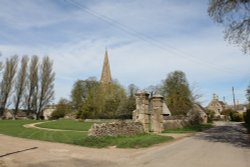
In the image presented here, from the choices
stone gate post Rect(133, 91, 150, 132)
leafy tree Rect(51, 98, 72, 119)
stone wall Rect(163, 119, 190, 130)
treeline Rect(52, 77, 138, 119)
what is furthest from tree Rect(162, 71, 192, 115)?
stone gate post Rect(133, 91, 150, 132)

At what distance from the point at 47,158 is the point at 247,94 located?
126 feet

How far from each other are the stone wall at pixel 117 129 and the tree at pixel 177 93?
38.9 meters

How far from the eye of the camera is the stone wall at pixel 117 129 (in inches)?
854

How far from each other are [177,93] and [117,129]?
4700 centimetres

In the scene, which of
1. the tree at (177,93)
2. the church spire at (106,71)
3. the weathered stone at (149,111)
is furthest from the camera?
the church spire at (106,71)

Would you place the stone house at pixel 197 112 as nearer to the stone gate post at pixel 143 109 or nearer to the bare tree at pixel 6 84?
the stone gate post at pixel 143 109

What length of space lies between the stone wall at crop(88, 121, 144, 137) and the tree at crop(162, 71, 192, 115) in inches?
1532

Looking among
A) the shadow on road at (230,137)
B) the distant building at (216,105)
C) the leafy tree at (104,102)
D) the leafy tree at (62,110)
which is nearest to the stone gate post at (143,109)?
the shadow on road at (230,137)

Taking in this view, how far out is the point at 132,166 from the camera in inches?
472

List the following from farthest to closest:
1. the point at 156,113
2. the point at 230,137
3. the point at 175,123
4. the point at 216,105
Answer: the point at 216,105, the point at 175,123, the point at 156,113, the point at 230,137

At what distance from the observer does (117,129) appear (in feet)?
76.1

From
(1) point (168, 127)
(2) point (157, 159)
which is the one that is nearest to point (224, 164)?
(2) point (157, 159)

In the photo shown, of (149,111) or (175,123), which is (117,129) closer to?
(149,111)

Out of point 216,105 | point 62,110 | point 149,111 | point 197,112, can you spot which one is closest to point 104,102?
point 197,112
